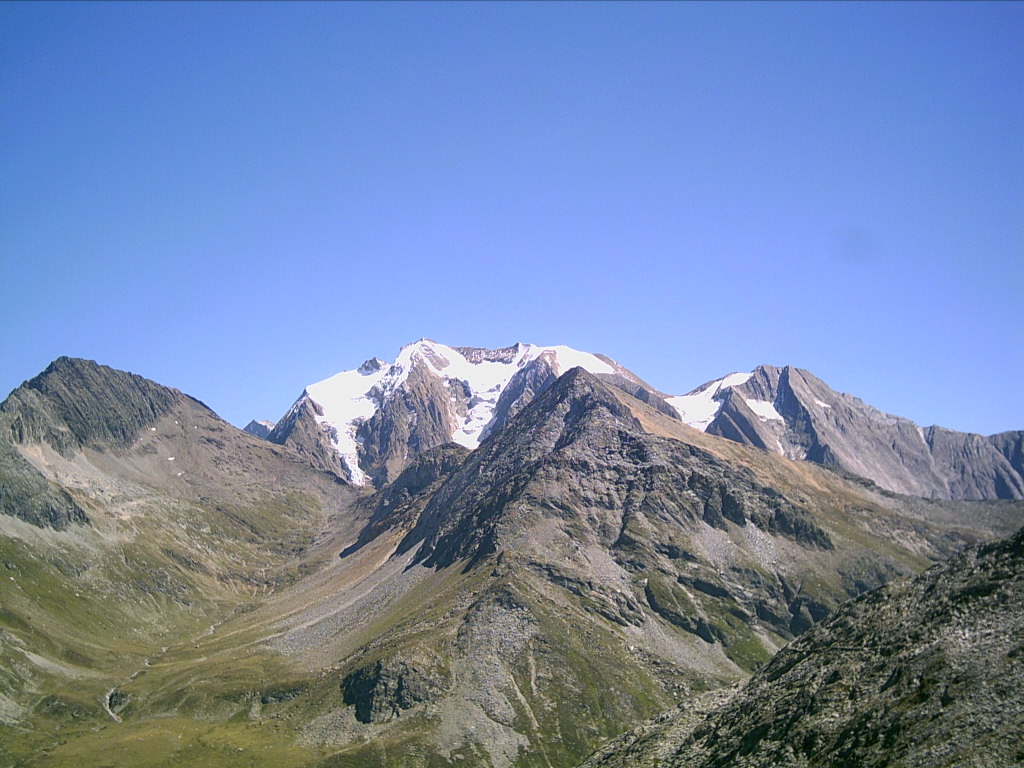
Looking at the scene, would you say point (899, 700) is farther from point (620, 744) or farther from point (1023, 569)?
point (620, 744)

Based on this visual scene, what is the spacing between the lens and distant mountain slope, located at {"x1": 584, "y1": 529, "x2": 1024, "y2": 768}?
83.3 meters

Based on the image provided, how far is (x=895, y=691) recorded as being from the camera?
306 ft

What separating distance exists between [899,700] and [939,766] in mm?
10767

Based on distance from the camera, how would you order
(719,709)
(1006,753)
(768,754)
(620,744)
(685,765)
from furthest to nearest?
(620,744) < (719,709) < (685,765) < (768,754) < (1006,753)

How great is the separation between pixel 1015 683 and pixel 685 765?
3990cm

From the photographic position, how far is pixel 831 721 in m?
95.9

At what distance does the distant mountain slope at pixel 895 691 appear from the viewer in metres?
83.3

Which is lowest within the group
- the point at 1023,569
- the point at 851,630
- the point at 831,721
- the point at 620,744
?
the point at 620,744

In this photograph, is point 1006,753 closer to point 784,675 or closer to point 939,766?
point 939,766

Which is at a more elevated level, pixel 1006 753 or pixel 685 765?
pixel 1006 753

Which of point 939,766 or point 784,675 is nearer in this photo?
point 939,766

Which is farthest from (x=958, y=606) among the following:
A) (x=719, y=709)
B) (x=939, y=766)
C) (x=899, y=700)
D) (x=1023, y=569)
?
(x=719, y=709)

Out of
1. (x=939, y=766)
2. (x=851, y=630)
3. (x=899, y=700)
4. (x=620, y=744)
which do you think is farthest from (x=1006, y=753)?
(x=620, y=744)

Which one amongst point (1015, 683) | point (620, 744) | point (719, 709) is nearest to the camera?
point (1015, 683)
